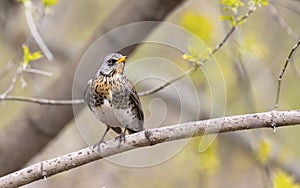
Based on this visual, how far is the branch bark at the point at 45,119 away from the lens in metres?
4.30

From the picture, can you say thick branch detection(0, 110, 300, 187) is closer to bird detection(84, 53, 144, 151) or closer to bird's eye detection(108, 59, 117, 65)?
bird detection(84, 53, 144, 151)

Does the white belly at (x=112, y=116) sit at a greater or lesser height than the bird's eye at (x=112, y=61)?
lesser

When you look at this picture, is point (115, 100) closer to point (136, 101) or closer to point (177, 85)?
point (136, 101)

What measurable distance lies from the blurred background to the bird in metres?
0.27

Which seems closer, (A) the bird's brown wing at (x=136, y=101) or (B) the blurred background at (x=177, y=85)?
(A) the bird's brown wing at (x=136, y=101)

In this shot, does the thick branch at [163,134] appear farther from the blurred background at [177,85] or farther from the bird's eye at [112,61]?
the blurred background at [177,85]

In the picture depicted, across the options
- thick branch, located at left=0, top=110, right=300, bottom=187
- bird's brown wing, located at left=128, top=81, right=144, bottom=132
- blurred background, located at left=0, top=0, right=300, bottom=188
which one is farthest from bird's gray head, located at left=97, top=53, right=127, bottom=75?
thick branch, located at left=0, top=110, right=300, bottom=187

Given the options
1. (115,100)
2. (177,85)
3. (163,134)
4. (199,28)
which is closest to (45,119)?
(177,85)

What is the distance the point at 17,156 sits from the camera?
4715 mm

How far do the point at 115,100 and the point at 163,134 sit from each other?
0.68 m

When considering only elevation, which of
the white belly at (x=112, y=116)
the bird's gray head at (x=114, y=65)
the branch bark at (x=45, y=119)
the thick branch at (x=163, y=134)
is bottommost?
the thick branch at (x=163, y=134)

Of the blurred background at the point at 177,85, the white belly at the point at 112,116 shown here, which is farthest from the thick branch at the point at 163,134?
the blurred background at the point at 177,85

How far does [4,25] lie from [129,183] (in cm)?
205

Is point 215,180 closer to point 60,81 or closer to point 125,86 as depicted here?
point 60,81
